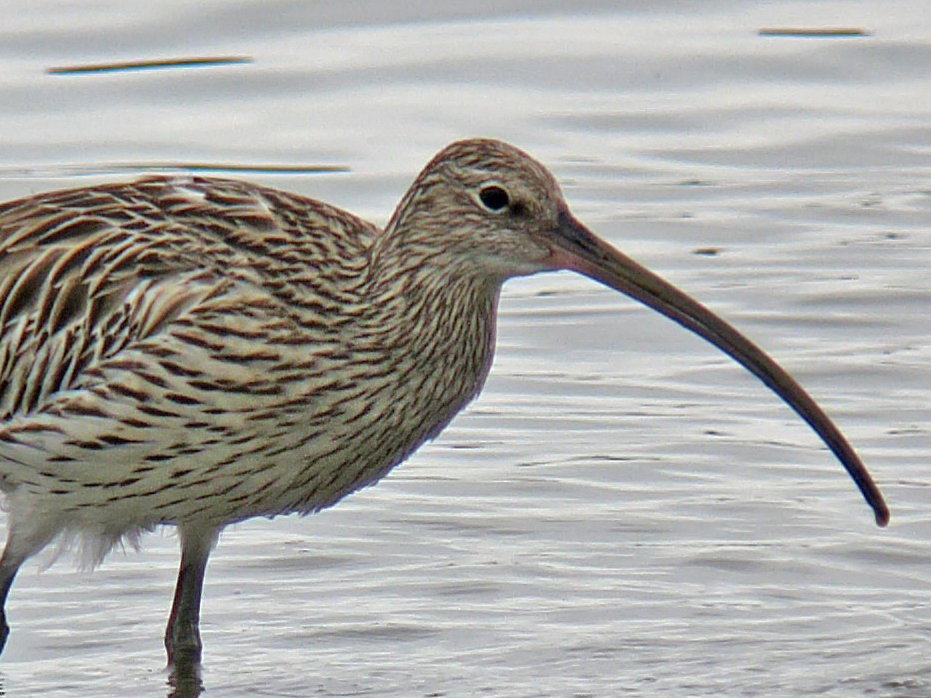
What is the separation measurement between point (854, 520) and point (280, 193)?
3.17m

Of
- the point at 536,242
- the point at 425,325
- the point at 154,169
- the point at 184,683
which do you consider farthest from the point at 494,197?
the point at 154,169

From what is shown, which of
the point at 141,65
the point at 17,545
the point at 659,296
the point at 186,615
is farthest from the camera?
the point at 141,65

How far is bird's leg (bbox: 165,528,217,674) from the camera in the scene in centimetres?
1116

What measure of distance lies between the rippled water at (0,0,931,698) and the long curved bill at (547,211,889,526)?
1197 mm

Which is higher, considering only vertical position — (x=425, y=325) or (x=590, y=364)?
(x=425, y=325)

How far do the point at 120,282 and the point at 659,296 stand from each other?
1995 mm

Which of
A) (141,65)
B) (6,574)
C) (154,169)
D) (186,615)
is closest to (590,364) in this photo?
(154,169)

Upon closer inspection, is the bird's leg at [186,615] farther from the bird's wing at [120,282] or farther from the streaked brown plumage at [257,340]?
the bird's wing at [120,282]

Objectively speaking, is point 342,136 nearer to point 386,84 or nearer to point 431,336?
point 386,84

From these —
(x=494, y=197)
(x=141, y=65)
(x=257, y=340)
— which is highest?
(x=494, y=197)

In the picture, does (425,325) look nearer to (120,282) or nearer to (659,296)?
(659,296)

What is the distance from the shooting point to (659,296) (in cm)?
1022

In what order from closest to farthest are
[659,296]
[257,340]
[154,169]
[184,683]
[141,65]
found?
1. [659,296]
2. [257,340]
3. [184,683]
4. [154,169]
5. [141,65]

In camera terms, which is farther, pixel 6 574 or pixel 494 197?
pixel 6 574
